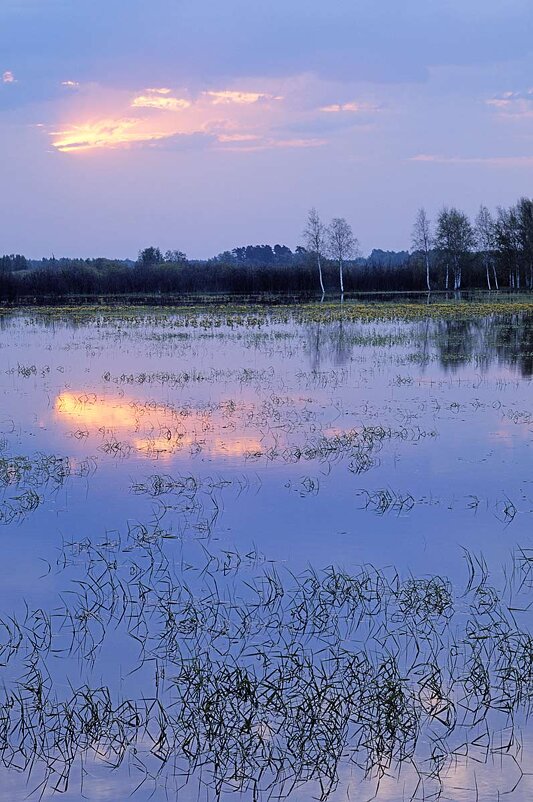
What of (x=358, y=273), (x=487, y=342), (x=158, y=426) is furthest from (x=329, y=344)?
(x=358, y=273)

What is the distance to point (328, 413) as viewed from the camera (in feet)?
53.1

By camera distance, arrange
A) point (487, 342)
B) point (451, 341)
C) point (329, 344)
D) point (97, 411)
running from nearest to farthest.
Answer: point (97, 411)
point (487, 342)
point (329, 344)
point (451, 341)

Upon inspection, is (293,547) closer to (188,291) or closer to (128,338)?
(128,338)

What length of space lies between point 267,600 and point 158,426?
7980mm

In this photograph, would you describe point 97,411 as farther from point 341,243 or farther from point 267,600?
point 341,243

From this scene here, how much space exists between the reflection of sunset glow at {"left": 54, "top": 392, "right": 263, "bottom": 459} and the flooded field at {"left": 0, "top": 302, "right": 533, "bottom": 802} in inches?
3.2

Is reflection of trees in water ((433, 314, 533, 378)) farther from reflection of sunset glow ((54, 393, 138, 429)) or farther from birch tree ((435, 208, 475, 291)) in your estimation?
birch tree ((435, 208, 475, 291))

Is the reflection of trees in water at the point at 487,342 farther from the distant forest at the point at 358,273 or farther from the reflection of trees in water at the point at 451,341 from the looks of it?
the distant forest at the point at 358,273

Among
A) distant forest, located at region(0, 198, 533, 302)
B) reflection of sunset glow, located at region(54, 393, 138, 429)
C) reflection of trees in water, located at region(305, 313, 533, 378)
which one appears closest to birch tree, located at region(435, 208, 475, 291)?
distant forest, located at region(0, 198, 533, 302)

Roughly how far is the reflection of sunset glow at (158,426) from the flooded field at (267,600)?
0.27 ft

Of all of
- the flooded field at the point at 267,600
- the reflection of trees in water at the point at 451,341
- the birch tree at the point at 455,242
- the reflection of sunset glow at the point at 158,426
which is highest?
the birch tree at the point at 455,242

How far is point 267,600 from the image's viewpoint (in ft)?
24.8

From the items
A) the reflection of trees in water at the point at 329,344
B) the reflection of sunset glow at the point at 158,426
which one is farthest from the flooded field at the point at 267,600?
the reflection of trees in water at the point at 329,344

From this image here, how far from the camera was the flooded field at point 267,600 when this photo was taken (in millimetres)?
5270
